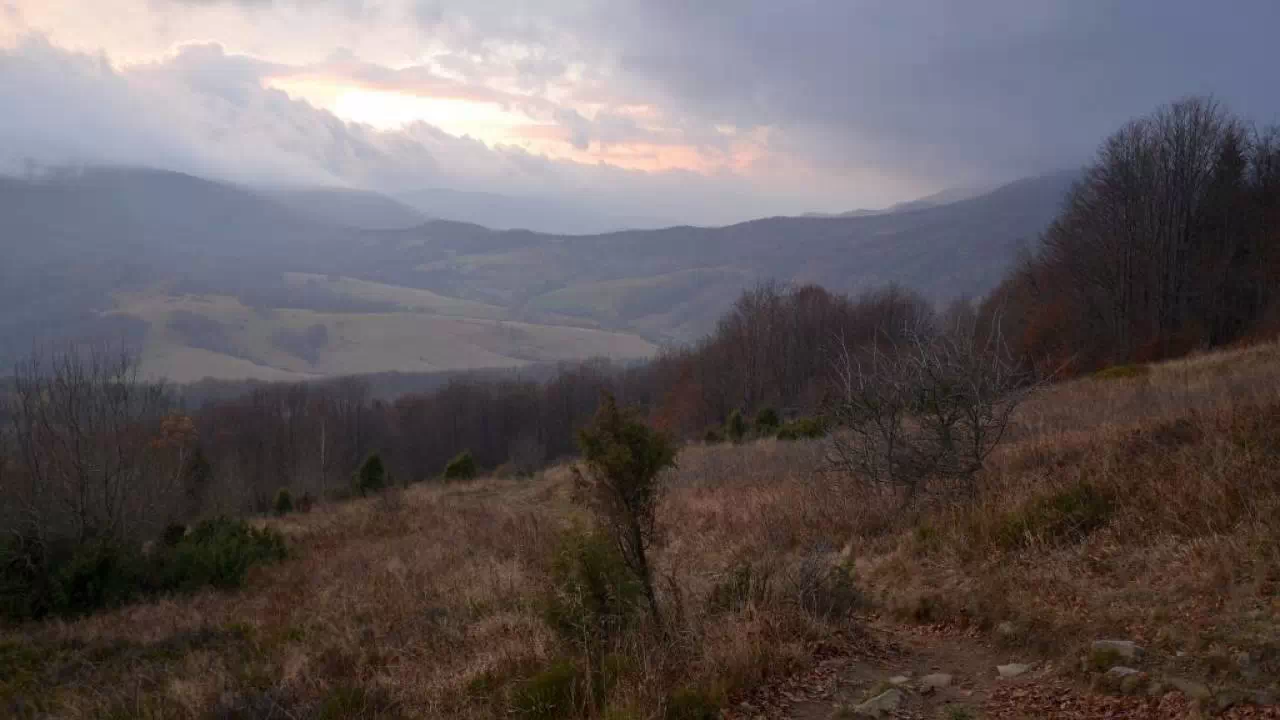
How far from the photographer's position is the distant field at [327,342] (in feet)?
457

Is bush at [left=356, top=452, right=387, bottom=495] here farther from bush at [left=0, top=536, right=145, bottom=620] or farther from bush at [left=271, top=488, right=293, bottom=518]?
bush at [left=0, top=536, right=145, bottom=620]

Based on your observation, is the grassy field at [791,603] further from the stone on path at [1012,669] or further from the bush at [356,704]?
the stone on path at [1012,669]

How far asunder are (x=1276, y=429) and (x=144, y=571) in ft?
60.3

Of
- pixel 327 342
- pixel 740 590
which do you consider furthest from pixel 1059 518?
pixel 327 342

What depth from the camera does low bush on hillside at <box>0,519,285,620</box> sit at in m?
15.4

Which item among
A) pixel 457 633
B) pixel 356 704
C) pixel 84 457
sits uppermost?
pixel 84 457

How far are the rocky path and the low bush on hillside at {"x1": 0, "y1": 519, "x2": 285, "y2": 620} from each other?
14.4 meters

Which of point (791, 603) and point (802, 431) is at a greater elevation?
point (791, 603)

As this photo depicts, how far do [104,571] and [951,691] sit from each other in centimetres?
1652

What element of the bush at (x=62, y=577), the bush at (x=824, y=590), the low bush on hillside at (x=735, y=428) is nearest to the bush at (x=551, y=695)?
the bush at (x=824, y=590)

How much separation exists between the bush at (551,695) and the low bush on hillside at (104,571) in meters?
13.2

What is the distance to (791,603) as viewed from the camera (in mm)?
6180

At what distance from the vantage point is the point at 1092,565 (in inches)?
257

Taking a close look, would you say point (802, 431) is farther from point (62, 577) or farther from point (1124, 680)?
point (1124, 680)
